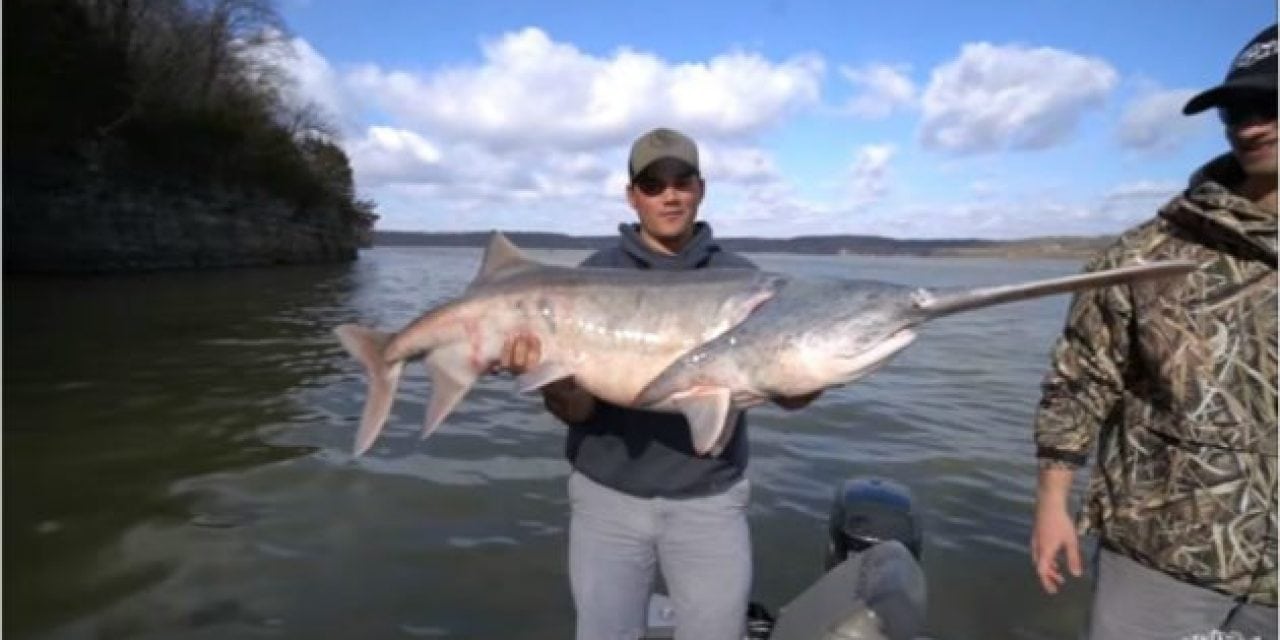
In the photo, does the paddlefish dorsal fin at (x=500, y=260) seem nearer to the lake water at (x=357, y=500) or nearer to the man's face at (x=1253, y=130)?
the lake water at (x=357, y=500)

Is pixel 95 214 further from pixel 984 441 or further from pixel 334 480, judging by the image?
pixel 984 441

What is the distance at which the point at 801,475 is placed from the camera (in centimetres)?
891

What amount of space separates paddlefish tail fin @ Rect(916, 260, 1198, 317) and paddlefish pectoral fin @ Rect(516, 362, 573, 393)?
1.39 m

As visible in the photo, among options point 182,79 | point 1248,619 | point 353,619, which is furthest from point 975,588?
point 182,79

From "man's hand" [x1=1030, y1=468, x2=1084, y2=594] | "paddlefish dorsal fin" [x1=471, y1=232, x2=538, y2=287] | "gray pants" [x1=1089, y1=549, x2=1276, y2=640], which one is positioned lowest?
"gray pants" [x1=1089, y1=549, x2=1276, y2=640]

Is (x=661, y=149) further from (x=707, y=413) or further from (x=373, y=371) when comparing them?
(x=373, y=371)

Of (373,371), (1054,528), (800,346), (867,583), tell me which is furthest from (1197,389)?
(373,371)

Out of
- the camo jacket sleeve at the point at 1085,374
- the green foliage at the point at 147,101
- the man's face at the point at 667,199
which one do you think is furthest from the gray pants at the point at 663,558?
the green foliage at the point at 147,101

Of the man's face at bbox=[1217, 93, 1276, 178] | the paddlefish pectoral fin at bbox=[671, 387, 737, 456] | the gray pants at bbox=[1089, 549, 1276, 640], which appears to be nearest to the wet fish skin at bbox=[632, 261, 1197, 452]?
the paddlefish pectoral fin at bbox=[671, 387, 737, 456]

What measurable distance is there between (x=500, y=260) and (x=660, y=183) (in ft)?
2.68

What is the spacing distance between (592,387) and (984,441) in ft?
30.1

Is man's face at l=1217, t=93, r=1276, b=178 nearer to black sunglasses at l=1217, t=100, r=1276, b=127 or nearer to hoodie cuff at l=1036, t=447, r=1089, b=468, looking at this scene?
black sunglasses at l=1217, t=100, r=1276, b=127

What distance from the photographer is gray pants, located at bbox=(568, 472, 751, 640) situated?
3369 millimetres

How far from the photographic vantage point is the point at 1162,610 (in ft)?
8.60
